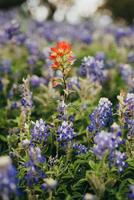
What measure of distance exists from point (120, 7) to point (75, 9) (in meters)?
2.48

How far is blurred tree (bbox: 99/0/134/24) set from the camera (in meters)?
21.3

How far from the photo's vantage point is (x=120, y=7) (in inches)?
838

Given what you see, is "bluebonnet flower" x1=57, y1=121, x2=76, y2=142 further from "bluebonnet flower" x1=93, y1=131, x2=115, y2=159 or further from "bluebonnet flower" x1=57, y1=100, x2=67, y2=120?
"bluebonnet flower" x1=93, y1=131, x2=115, y2=159

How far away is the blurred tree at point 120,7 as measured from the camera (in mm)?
21297

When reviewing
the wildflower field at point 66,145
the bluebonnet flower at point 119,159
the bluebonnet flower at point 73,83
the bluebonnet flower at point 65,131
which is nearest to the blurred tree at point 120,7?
the wildflower field at point 66,145

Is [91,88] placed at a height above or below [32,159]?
above

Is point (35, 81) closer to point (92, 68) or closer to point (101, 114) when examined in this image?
point (92, 68)

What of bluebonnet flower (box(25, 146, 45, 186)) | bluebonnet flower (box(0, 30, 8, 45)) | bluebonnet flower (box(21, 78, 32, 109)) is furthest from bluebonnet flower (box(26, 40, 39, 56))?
bluebonnet flower (box(25, 146, 45, 186))

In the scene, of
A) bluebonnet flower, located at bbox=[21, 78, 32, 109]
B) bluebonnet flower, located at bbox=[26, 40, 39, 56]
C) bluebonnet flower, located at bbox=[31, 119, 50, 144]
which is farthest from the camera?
bluebonnet flower, located at bbox=[26, 40, 39, 56]

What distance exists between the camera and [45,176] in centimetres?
352

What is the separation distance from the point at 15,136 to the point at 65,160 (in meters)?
0.50

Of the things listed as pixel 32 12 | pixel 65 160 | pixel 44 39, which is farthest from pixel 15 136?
pixel 32 12

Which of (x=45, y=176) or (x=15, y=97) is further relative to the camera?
(x=15, y=97)

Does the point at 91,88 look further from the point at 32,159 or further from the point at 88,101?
the point at 32,159
